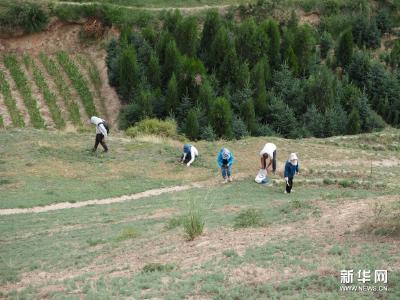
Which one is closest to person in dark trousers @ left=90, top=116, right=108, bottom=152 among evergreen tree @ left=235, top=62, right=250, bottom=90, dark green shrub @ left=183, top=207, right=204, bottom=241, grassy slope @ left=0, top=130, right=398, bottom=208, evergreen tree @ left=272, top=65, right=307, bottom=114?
grassy slope @ left=0, top=130, right=398, bottom=208

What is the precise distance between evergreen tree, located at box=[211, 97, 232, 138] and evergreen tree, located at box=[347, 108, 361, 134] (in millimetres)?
8069

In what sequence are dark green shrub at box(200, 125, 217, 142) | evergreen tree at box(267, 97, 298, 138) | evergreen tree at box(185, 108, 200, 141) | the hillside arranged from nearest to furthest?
1. dark green shrub at box(200, 125, 217, 142)
2. evergreen tree at box(185, 108, 200, 141)
3. evergreen tree at box(267, 97, 298, 138)
4. the hillside

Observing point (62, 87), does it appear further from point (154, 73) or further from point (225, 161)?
point (225, 161)

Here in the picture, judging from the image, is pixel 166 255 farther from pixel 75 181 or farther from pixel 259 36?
pixel 259 36

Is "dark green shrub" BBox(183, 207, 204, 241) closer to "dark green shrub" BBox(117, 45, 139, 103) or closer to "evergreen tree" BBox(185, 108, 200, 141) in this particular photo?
"evergreen tree" BBox(185, 108, 200, 141)

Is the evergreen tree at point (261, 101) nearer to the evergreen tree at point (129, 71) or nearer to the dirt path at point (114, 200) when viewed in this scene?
the evergreen tree at point (129, 71)

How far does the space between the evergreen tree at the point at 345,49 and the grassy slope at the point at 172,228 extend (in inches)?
991

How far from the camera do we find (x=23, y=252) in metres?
14.4

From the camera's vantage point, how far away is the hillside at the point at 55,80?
45.1 meters

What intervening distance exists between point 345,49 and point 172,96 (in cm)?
1788

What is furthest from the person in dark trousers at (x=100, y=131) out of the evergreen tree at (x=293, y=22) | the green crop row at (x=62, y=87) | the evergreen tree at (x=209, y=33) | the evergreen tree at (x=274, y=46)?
the evergreen tree at (x=293, y=22)

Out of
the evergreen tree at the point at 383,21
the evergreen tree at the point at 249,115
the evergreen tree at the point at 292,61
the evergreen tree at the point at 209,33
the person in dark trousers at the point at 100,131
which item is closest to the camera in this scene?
the person in dark trousers at the point at 100,131

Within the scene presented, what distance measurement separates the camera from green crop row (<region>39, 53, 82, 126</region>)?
45269 millimetres

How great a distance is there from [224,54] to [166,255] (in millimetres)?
34768
